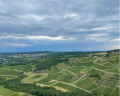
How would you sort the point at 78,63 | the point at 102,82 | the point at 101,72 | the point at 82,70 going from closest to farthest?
1. the point at 102,82
2. the point at 101,72
3. the point at 82,70
4. the point at 78,63

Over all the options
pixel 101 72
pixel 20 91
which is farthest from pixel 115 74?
pixel 20 91

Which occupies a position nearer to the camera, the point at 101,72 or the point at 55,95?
the point at 55,95

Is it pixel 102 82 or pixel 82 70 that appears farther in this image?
pixel 82 70

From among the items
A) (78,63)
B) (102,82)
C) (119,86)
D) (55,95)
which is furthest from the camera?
(78,63)

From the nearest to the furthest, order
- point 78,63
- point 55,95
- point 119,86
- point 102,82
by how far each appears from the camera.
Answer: point 55,95 < point 119,86 < point 102,82 < point 78,63

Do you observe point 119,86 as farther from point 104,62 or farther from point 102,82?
point 104,62

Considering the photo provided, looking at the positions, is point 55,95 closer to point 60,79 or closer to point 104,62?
point 60,79

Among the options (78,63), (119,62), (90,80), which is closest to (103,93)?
(90,80)

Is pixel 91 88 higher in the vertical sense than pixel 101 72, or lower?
lower

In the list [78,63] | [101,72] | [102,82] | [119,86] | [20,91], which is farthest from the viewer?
[78,63]
